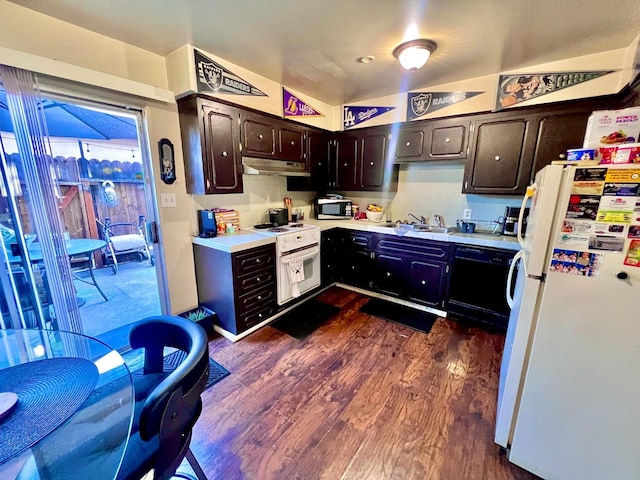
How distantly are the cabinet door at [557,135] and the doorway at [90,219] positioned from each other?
3513 mm

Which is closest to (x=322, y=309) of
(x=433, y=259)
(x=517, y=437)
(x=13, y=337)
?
(x=433, y=259)

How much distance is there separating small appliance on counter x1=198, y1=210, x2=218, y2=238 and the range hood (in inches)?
22.0

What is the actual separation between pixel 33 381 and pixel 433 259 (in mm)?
3017

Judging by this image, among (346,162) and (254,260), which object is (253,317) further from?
(346,162)

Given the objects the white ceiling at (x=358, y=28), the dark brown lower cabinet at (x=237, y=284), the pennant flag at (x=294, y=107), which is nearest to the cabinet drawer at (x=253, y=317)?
the dark brown lower cabinet at (x=237, y=284)

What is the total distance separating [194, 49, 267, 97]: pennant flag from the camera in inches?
85.0

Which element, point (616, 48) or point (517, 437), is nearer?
point (517, 437)

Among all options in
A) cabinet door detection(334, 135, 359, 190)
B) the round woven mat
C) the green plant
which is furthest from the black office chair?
cabinet door detection(334, 135, 359, 190)

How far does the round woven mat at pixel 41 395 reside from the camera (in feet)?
2.85

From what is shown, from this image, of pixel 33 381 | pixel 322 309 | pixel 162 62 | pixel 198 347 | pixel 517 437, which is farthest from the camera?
pixel 322 309

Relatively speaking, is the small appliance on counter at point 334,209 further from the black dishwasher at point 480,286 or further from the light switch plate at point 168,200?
the light switch plate at point 168,200

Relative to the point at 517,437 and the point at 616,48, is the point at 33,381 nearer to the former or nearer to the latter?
the point at 517,437

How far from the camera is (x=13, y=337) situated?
61.2 inches

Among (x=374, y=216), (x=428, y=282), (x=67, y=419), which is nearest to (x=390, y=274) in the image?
(x=428, y=282)
